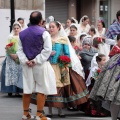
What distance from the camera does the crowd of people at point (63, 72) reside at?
8922 mm

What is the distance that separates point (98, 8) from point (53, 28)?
1806 centimetres

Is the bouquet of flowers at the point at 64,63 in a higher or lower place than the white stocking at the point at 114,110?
higher

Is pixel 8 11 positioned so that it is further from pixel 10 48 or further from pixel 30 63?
pixel 30 63

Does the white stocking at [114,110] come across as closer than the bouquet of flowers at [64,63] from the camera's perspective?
Yes

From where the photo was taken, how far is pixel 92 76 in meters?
10.7

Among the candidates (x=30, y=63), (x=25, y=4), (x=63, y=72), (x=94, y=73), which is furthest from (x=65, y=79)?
(x=25, y=4)

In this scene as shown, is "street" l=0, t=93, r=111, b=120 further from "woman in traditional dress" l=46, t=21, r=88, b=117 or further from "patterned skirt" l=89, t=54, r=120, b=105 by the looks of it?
"patterned skirt" l=89, t=54, r=120, b=105

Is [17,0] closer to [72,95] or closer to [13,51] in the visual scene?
[13,51]

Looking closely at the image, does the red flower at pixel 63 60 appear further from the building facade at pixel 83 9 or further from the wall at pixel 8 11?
the building facade at pixel 83 9

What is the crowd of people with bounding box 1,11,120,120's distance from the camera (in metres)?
8.92

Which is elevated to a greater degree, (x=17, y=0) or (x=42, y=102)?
(x=17, y=0)

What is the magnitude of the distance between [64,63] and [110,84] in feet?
5.90

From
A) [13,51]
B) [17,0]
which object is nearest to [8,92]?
[13,51]

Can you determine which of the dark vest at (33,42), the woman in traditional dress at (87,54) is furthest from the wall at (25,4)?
the dark vest at (33,42)
